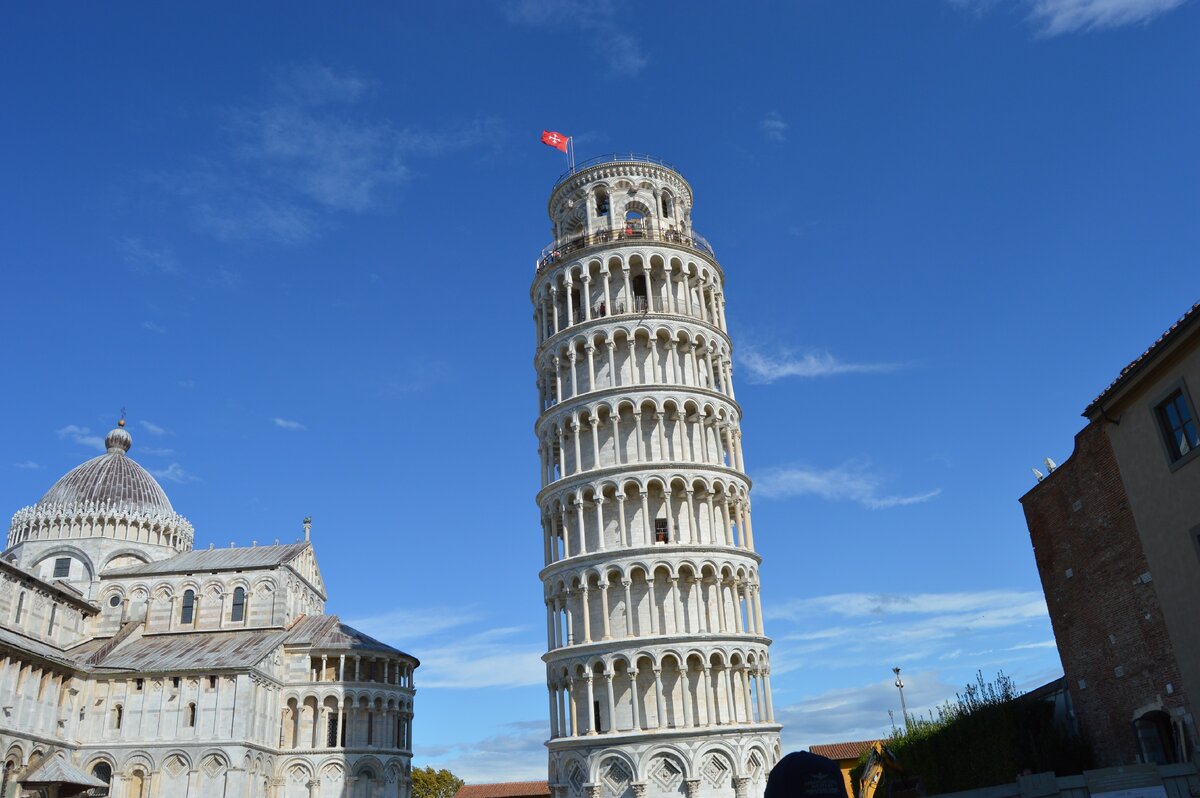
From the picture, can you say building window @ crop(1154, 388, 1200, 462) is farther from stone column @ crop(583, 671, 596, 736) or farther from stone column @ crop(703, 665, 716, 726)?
stone column @ crop(583, 671, 596, 736)

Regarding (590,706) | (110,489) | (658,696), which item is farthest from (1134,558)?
(110,489)

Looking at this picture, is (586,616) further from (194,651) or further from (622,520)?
(194,651)

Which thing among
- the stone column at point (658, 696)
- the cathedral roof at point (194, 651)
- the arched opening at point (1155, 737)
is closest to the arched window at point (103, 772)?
the cathedral roof at point (194, 651)

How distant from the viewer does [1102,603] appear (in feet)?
89.9

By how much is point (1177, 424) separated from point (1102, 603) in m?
7.26

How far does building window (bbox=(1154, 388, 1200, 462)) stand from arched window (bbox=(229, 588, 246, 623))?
56903mm

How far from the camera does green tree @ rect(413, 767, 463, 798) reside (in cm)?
9150

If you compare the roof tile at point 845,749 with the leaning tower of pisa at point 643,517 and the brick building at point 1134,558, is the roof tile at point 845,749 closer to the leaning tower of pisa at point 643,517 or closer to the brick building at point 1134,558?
the leaning tower of pisa at point 643,517

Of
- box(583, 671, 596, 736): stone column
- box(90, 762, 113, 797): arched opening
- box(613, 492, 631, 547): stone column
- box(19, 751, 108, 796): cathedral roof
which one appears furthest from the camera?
box(90, 762, 113, 797): arched opening

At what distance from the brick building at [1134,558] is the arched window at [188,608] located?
5484 centimetres

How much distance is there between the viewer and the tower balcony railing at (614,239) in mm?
50625

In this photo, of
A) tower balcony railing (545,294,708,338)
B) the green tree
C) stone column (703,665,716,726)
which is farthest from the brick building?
the green tree

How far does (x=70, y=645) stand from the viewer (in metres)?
59.7

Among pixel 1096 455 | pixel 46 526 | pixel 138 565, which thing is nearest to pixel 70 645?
pixel 138 565
